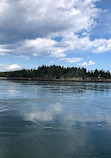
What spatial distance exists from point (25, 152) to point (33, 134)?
9.23ft

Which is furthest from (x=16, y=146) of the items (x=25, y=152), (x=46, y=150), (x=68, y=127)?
(x=68, y=127)

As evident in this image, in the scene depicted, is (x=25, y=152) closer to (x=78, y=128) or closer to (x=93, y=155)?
(x=93, y=155)

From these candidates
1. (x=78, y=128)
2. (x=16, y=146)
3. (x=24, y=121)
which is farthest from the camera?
(x=24, y=121)

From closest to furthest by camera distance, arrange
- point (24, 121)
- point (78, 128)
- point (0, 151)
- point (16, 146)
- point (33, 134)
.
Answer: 1. point (0, 151)
2. point (16, 146)
3. point (33, 134)
4. point (78, 128)
5. point (24, 121)

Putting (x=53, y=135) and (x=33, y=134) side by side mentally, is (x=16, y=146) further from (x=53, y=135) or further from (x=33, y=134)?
(x=53, y=135)

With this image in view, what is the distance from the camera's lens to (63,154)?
934 centimetres

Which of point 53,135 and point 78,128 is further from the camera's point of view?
point 78,128

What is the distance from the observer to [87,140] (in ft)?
37.9

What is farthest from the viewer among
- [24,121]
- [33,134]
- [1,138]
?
[24,121]

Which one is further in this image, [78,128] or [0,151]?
[78,128]

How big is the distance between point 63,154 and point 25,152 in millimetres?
2087

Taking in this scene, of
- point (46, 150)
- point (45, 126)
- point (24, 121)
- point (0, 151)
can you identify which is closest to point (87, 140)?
point (46, 150)

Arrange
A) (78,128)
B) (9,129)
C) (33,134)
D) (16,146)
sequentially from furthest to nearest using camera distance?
(78,128), (9,129), (33,134), (16,146)

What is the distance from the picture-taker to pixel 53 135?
12.4 meters
